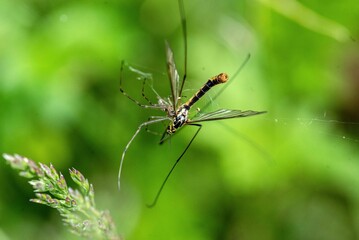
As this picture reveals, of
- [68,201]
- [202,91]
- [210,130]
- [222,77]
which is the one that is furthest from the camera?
[210,130]

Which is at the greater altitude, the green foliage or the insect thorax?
the insect thorax

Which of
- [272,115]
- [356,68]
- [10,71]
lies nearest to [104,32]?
[10,71]

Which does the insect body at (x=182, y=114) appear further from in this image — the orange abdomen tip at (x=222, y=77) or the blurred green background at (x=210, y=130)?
the blurred green background at (x=210, y=130)

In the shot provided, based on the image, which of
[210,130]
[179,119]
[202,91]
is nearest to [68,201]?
[179,119]

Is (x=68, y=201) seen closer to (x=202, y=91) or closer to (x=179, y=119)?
(x=179, y=119)

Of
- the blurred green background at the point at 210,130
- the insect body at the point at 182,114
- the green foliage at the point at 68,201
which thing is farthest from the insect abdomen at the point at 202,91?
the blurred green background at the point at 210,130

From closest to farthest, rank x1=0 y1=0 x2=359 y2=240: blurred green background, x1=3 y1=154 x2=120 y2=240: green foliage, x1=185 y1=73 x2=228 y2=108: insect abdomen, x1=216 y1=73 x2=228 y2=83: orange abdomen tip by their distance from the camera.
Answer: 1. x1=3 y1=154 x2=120 y2=240: green foliage
2. x1=216 y1=73 x2=228 y2=83: orange abdomen tip
3. x1=185 y1=73 x2=228 y2=108: insect abdomen
4. x1=0 y1=0 x2=359 y2=240: blurred green background

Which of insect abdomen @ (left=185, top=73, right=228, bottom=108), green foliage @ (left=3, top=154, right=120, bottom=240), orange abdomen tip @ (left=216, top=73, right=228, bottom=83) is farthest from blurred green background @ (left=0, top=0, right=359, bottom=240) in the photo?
green foliage @ (left=3, top=154, right=120, bottom=240)

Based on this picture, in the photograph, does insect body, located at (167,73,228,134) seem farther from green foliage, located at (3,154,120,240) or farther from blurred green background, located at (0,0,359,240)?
blurred green background, located at (0,0,359,240)

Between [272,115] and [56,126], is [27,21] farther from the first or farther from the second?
[272,115]
